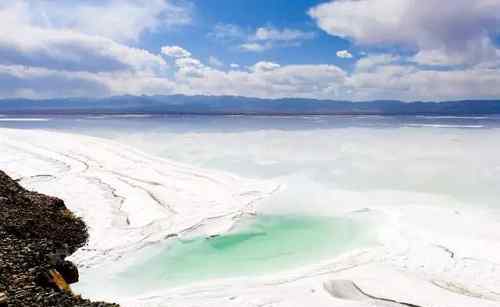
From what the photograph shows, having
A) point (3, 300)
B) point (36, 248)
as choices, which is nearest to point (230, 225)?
point (36, 248)

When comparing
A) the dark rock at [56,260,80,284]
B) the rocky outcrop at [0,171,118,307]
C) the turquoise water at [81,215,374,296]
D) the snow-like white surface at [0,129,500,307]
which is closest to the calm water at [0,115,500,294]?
the turquoise water at [81,215,374,296]

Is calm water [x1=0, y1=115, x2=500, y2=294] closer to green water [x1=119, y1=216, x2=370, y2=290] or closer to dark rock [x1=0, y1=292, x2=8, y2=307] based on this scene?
green water [x1=119, y1=216, x2=370, y2=290]

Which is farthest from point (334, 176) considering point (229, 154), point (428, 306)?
point (428, 306)

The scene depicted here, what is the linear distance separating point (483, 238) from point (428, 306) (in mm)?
5183

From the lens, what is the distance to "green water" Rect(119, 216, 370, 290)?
11094 millimetres

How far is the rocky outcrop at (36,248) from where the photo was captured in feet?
24.3

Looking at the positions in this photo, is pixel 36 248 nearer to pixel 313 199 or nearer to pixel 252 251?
pixel 252 251

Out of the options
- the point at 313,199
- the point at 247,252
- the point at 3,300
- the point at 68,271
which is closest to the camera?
the point at 3,300

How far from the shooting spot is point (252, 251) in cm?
1255

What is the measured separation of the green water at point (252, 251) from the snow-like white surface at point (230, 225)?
1.96 ft

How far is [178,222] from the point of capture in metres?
14.9

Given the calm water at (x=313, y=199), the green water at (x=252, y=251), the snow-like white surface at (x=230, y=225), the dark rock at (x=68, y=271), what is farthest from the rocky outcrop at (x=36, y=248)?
the green water at (x=252, y=251)

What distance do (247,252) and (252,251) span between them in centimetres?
16

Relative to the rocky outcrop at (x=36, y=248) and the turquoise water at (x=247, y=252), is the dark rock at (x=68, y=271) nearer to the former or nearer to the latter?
the rocky outcrop at (x=36, y=248)
